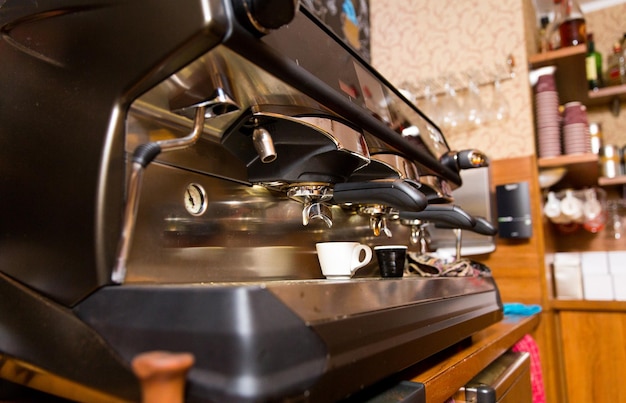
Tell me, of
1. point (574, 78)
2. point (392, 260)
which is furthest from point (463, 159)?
point (574, 78)

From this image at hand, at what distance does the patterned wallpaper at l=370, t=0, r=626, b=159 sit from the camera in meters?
1.56

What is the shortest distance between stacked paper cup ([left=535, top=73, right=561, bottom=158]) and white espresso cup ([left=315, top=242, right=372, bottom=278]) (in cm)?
113

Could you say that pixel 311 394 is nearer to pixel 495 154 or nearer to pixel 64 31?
pixel 64 31

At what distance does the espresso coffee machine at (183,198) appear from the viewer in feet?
1.17

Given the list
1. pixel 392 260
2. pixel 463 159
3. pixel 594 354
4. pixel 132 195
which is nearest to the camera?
pixel 132 195

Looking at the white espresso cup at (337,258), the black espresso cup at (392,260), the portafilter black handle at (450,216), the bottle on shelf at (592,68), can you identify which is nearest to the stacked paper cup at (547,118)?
the bottle on shelf at (592,68)

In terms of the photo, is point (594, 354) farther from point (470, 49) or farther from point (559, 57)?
point (470, 49)

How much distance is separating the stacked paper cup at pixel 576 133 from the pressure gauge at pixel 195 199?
1389 mm

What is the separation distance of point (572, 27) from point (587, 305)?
0.93 metres

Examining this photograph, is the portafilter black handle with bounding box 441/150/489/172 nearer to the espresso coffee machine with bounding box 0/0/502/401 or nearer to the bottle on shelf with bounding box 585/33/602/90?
the espresso coffee machine with bounding box 0/0/502/401

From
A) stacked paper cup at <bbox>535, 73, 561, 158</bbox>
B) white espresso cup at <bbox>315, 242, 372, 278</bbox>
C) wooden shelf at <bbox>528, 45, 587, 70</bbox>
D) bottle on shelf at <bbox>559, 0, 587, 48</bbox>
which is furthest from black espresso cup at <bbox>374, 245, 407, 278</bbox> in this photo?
bottle on shelf at <bbox>559, 0, 587, 48</bbox>

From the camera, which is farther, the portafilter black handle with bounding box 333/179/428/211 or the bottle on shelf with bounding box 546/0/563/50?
the bottle on shelf with bounding box 546/0/563/50

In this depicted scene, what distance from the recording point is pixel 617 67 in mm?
1737

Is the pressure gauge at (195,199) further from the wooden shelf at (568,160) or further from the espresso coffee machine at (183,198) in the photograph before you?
the wooden shelf at (568,160)
